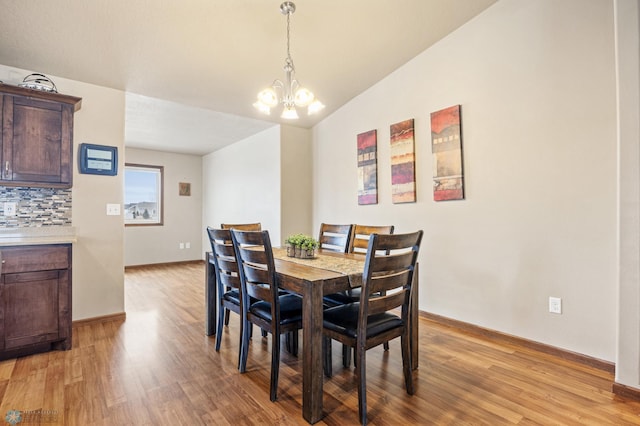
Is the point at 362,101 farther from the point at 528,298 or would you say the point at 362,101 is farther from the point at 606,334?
the point at 606,334

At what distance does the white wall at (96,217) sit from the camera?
316cm

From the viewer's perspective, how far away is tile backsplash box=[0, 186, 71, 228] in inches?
112

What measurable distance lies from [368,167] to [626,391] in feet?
9.25

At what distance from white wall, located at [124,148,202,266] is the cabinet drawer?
13.3ft

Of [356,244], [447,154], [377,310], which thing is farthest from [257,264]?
[447,154]

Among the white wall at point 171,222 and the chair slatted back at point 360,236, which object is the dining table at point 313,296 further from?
the white wall at point 171,222

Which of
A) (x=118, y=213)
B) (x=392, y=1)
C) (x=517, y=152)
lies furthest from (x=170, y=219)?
(x=517, y=152)

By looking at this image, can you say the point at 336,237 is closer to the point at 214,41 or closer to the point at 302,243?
the point at 302,243

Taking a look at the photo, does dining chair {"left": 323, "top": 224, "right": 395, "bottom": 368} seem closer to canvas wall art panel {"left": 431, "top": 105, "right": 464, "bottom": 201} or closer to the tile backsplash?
canvas wall art panel {"left": 431, "top": 105, "right": 464, "bottom": 201}

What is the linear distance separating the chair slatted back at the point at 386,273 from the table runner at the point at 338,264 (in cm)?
12

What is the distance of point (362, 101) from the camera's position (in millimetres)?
4000

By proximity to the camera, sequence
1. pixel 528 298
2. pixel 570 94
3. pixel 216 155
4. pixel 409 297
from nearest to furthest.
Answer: pixel 409 297 → pixel 570 94 → pixel 528 298 → pixel 216 155

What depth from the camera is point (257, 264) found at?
1975 millimetres

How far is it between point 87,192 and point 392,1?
130 inches
